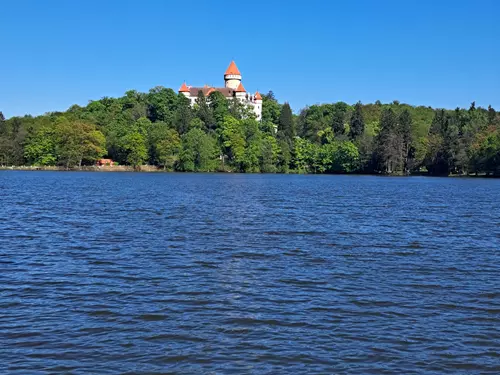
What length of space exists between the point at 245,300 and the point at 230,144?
145959mm

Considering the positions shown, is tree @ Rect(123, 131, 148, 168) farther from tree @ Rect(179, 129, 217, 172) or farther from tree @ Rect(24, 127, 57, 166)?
tree @ Rect(24, 127, 57, 166)

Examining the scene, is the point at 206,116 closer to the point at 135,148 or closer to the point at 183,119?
the point at 183,119


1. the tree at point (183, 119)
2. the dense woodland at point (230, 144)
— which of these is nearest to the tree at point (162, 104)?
the dense woodland at point (230, 144)

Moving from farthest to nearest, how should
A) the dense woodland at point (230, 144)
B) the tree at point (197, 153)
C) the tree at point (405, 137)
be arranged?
the tree at point (405, 137) → the tree at point (197, 153) → the dense woodland at point (230, 144)

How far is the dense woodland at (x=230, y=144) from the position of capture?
499 ft

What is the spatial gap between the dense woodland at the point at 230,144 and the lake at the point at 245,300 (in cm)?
12513

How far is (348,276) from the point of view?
1881 cm

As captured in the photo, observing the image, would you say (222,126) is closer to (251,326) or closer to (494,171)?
(494,171)

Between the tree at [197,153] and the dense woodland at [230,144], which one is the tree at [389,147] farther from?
the tree at [197,153]

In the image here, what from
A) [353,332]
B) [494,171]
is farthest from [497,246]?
[494,171]

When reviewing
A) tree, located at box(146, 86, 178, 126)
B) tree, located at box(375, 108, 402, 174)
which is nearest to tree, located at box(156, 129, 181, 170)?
tree, located at box(146, 86, 178, 126)

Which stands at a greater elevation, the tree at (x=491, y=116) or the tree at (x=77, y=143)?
the tree at (x=491, y=116)

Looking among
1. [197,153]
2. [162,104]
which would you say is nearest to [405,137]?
[197,153]

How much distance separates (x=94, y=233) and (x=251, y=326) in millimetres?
17210
